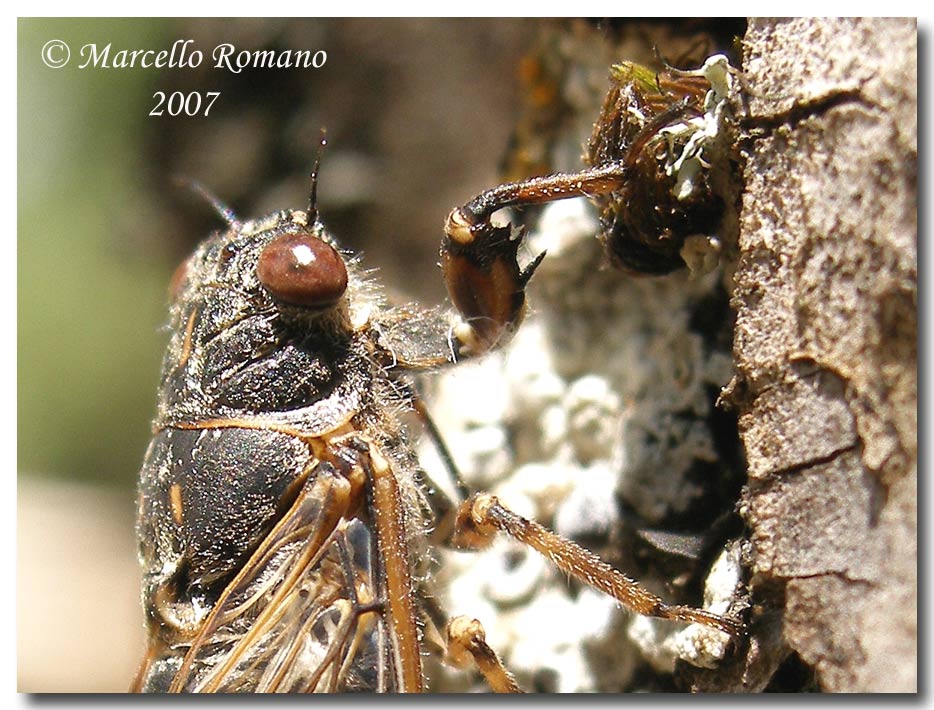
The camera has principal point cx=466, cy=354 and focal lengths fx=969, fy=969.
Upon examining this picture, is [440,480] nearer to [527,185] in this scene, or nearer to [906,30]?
[527,185]

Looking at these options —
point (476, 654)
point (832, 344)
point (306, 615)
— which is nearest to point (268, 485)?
point (306, 615)

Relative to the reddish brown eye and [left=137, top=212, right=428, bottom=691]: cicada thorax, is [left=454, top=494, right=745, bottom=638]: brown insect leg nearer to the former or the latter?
[left=137, top=212, right=428, bottom=691]: cicada thorax

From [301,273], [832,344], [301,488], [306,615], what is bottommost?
[306,615]

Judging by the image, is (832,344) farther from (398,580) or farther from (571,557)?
(398,580)

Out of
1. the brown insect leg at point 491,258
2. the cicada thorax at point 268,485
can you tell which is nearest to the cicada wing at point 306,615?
the cicada thorax at point 268,485

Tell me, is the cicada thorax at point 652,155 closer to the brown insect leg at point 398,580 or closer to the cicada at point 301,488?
the cicada at point 301,488

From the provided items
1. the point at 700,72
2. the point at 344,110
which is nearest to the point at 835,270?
the point at 700,72
